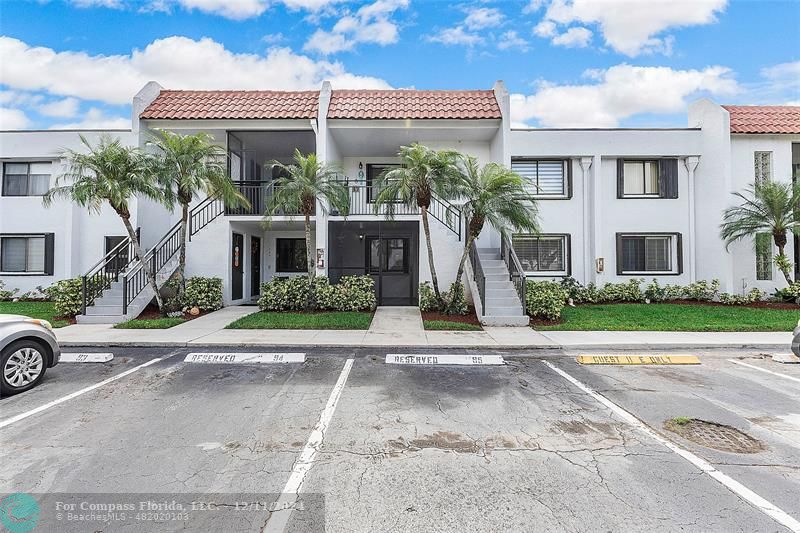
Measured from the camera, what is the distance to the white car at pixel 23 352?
501cm

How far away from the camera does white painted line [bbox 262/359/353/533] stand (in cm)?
261

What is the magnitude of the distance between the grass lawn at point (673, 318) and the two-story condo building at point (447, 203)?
208cm

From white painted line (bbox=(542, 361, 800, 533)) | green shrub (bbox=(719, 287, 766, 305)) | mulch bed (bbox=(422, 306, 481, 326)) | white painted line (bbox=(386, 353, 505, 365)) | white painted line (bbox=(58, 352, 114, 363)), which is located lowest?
white painted line (bbox=(542, 361, 800, 533))

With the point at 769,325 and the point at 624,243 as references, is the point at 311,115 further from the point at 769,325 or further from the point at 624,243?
the point at 769,325

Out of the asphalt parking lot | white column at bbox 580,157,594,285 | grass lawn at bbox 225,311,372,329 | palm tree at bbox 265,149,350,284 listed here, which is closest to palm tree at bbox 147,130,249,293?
palm tree at bbox 265,149,350,284

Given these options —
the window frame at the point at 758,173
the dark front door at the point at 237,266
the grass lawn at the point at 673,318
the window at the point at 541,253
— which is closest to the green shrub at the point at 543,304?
the grass lawn at the point at 673,318

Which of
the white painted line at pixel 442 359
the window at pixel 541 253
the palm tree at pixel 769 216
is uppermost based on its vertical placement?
the palm tree at pixel 769 216

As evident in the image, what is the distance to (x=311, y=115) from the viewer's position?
1276cm

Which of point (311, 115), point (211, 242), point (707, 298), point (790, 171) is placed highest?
point (311, 115)

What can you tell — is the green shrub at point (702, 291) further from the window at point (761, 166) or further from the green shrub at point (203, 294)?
the green shrub at point (203, 294)

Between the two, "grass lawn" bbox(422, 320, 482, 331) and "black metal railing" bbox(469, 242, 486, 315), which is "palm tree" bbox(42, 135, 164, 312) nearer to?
"grass lawn" bbox(422, 320, 482, 331)

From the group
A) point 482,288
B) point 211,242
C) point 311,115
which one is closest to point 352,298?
point 482,288

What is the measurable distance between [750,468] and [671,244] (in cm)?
1331

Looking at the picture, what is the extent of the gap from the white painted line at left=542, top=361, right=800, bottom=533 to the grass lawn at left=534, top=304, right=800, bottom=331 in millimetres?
5049
